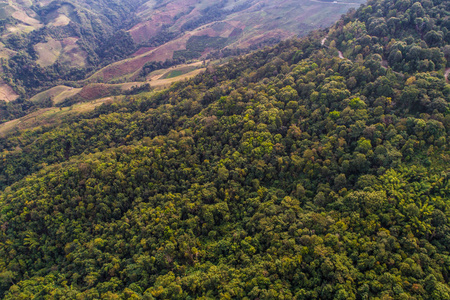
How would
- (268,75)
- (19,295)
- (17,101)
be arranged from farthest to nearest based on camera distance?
1. (17,101)
2. (268,75)
3. (19,295)

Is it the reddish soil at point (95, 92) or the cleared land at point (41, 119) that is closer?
the cleared land at point (41, 119)

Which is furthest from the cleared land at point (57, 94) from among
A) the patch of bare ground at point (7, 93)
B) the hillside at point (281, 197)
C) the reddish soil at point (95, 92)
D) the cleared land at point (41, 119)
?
the hillside at point (281, 197)

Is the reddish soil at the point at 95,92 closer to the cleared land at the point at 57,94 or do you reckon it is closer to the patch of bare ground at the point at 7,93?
the cleared land at the point at 57,94

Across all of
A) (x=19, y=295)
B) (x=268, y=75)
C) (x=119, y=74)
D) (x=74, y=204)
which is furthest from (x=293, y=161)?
(x=119, y=74)

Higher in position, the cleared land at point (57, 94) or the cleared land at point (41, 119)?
the cleared land at point (57, 94)

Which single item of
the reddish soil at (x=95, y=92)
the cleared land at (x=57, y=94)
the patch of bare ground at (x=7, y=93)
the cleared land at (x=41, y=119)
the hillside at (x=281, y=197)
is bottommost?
the hillside at (x=281, y=197)

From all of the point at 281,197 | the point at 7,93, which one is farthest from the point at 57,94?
the point at 281,197

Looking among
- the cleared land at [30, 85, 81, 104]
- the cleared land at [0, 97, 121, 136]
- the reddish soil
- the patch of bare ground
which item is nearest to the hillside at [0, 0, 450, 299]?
the cleared land at [0, 97, 121, 136]

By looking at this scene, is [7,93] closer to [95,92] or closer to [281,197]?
[95,92]

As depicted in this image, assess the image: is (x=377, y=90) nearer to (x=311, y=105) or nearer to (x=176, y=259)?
(x=311, y=105)
